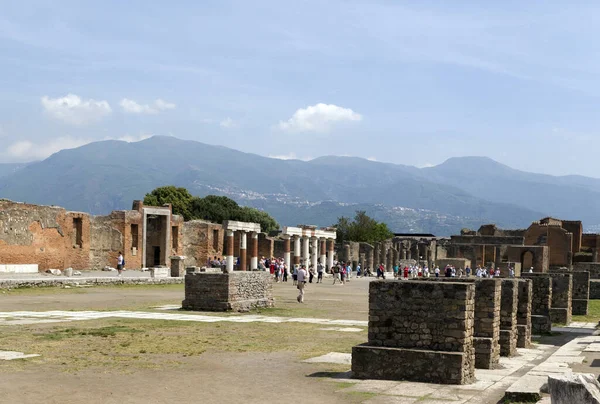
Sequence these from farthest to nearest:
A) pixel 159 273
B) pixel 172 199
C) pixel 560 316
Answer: pixel 172 199, pixel 159 273, pixel 560 316

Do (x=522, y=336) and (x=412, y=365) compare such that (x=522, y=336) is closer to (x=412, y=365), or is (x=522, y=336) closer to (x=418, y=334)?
(x=418, y=334)

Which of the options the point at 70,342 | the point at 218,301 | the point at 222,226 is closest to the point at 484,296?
the point at 70,342

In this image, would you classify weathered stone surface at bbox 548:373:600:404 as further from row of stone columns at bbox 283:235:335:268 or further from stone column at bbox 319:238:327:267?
stone column at bbox 319:238:327:267

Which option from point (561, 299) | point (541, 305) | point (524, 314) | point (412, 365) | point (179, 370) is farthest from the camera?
point (561, 299)

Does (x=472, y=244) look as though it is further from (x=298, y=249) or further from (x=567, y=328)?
(x=567, y=328)

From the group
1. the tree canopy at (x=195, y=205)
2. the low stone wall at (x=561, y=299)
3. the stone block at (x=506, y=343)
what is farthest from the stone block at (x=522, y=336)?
the tree canopy at (x=195, y=205)

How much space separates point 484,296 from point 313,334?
581cm

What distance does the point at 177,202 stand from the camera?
98.2m

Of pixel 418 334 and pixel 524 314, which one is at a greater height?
pixel 418 334

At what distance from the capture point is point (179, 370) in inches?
534

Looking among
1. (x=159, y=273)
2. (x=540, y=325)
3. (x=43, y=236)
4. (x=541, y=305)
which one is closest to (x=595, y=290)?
(x=541, y=305)

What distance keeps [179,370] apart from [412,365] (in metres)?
3.96

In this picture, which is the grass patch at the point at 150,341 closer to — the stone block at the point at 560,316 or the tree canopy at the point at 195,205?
the stone block at the point at 560,316

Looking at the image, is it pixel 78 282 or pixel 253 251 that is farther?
pixel 253 251
